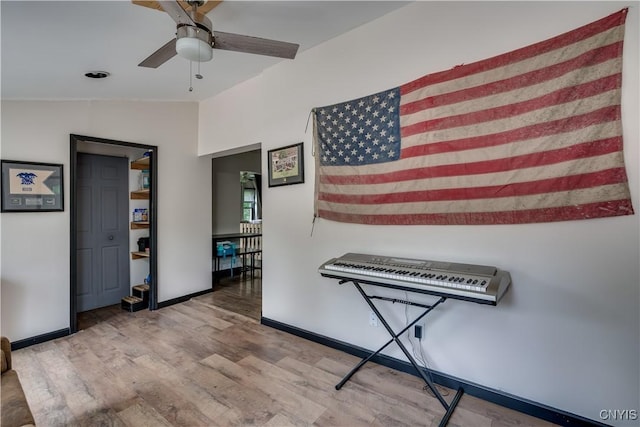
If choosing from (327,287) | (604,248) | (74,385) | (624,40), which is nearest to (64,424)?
(74,385)

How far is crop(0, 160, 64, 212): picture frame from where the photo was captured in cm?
274

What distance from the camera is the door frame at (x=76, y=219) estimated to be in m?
3.12

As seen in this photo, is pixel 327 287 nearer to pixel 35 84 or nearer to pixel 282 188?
pixel 282 188

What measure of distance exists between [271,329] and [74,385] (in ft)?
5.37

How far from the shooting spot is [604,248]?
1652 millimetres

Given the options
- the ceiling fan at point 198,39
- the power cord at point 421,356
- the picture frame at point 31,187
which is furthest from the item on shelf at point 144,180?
the power cord at point 421,356

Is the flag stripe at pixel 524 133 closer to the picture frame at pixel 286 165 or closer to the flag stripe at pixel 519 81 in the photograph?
the flag stripe at pixel 519 81

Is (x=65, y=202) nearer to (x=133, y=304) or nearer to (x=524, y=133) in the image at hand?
(x=133, y=304)

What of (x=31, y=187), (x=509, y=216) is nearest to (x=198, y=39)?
(x=509, y=216)

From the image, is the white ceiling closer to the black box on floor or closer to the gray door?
the gray door

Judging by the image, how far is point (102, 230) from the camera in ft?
12.7

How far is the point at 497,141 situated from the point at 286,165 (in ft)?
6.21

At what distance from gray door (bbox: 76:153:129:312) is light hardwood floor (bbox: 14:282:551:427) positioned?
843 millimetres

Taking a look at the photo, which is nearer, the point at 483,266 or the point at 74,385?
the point at 483,266
